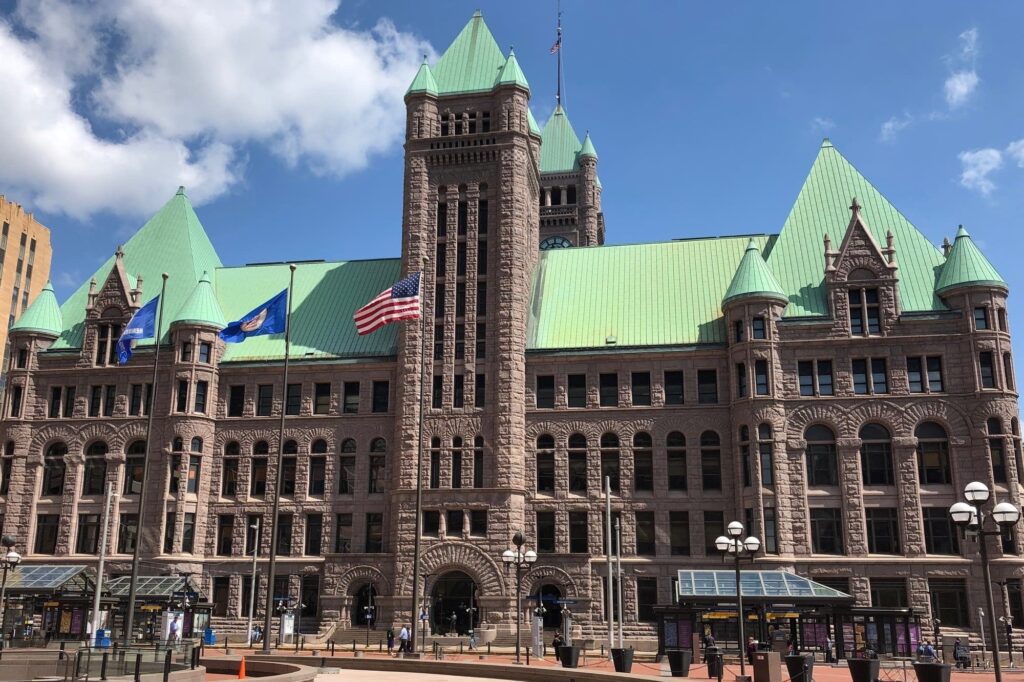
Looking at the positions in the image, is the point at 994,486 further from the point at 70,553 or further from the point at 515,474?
the point at 70,553

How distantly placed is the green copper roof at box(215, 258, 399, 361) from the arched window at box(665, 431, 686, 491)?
60.5 ft

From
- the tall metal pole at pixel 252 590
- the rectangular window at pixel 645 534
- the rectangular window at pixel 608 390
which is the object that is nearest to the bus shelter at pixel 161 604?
the tall metal pole at pixel 252 590

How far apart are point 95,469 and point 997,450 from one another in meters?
54.2

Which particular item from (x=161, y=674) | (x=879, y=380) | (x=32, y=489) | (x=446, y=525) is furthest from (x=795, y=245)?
(x=32, y=489)

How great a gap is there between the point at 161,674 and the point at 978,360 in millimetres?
45335

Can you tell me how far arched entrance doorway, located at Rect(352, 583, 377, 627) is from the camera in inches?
2287

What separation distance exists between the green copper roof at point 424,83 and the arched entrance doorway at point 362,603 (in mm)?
31975

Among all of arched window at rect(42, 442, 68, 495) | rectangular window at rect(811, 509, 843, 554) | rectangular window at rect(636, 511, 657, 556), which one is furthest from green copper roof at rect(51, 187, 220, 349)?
rectangular window at rect(811, 509, 843, 554)

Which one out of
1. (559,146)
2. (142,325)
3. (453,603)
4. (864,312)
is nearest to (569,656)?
(453,603)

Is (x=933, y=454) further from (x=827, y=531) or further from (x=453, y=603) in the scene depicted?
(x=453, y=603)

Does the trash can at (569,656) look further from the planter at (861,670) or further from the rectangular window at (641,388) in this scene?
the rectangular window at (641,388)

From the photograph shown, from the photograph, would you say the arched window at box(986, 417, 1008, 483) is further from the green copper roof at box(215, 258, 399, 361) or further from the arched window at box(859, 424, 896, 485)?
the green copper roof at box(215, 258, 399, 361)

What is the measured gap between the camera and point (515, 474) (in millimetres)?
58031

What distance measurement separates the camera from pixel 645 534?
57094 millimetres
